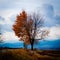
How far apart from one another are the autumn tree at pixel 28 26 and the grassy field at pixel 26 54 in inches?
3.9

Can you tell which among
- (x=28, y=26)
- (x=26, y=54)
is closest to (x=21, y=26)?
(x=28, y=26)

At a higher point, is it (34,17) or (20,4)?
(20,4)

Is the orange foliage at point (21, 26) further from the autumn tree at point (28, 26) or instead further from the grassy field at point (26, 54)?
the grassy field at point (26, 54)

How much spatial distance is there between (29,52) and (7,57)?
0.21m

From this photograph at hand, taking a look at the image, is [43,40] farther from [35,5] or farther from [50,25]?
[35,5]

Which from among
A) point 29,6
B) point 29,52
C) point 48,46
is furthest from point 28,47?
point 29,6

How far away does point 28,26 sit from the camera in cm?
200

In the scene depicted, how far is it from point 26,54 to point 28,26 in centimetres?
26

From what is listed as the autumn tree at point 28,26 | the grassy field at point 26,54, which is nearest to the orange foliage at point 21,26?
the autumn tree at point 28,26

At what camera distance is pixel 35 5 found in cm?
200

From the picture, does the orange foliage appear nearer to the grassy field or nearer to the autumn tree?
the autumn tree

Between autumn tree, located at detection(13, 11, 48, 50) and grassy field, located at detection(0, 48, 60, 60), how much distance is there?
0.10 metres

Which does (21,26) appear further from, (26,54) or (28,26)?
(26,54)

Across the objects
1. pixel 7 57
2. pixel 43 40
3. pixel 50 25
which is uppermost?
pixel 50 25
